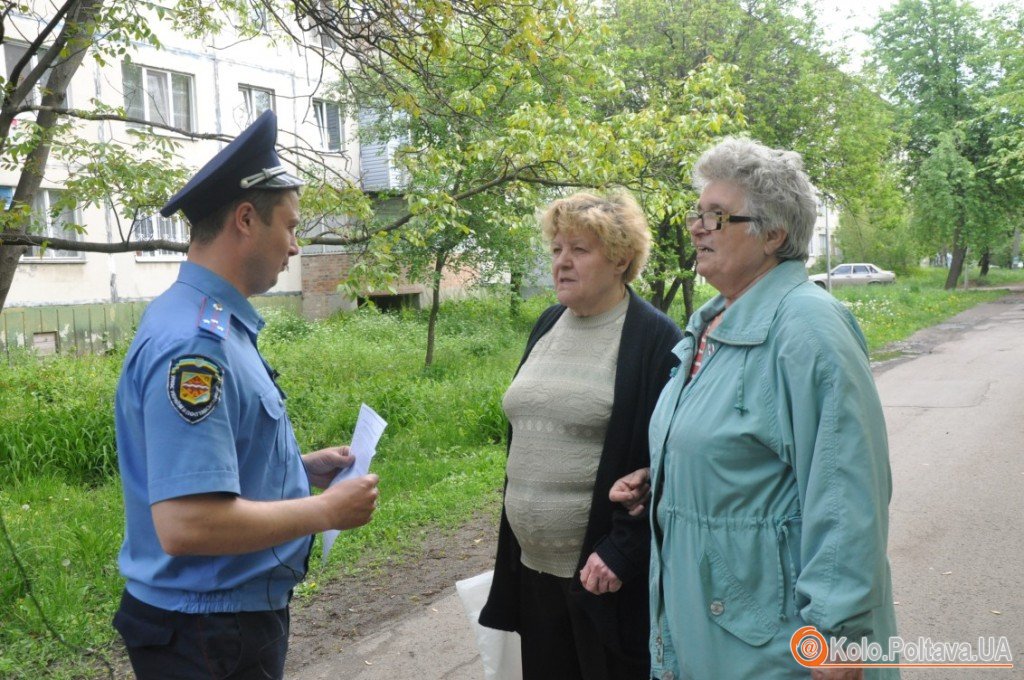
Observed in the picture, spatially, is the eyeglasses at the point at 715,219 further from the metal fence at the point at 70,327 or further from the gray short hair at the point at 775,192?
the metal fence at the point at 70,327

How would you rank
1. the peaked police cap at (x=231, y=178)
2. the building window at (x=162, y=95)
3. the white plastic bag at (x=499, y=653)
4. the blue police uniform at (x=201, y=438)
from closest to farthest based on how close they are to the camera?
the blue police uniform at (x=201, y=438)
the peaked police cap at (x=231, y=178)
the white plastic bag at (x=499, y=653)
the building window at (x=162, y=95)

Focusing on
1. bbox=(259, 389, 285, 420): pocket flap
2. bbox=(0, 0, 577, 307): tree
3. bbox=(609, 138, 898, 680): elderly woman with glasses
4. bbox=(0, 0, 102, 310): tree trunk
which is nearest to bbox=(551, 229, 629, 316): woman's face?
bbox=(609, 138, 898, 680): elderly woman with glasses

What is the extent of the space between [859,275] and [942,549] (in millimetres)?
41649

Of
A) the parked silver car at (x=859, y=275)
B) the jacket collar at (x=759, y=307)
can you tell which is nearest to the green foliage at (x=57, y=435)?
the jacket collar at (x=759, y=307)

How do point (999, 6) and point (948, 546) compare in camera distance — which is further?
point (999, 6)

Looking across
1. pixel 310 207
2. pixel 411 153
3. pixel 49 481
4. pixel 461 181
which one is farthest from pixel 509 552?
pixel 461 181

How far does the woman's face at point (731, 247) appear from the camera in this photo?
2420mm

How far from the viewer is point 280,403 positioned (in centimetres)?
216

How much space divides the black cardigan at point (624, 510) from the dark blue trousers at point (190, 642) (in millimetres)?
1139

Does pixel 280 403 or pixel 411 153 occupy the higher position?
pixel 411 153

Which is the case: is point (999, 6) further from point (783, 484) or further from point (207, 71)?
point (783, 484)

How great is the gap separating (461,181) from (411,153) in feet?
9.87

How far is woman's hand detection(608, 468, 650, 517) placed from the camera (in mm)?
2680

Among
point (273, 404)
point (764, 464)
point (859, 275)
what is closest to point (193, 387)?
point (273, 404)
